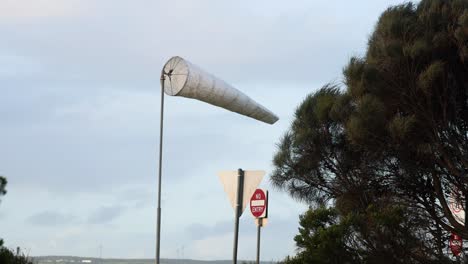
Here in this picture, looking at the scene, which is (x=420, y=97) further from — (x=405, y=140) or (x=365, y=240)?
(x=365, y=240)

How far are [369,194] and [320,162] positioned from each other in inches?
76.3

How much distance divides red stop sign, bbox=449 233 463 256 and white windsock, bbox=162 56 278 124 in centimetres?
763

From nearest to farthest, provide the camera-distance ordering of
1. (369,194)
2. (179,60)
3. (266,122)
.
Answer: (179,60), (266,122), (369,194)

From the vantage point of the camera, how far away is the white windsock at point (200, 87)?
13914mm

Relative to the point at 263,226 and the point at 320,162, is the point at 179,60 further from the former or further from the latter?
the point at 320,162

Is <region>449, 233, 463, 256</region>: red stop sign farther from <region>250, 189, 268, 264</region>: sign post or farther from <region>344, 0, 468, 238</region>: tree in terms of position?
<region>250, 189, 268, 264</region>: sign post

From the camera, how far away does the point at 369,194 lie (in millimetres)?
22719

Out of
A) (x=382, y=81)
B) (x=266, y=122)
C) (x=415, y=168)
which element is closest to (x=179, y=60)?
(x=266, y=122)

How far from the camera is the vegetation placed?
1986cm

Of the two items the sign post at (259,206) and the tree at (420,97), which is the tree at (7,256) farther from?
the tree at (420,97)

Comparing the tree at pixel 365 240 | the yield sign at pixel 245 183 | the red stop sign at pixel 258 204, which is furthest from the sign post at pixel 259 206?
the tree at pixel 365 240

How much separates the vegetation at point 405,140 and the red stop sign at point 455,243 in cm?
19

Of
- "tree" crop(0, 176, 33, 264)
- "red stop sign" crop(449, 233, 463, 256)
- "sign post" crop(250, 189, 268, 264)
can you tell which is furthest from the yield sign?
"red stop sign" crop(449, 233, 463, 256)

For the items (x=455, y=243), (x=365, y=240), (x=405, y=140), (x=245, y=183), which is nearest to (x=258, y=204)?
(x=245, y=183)
